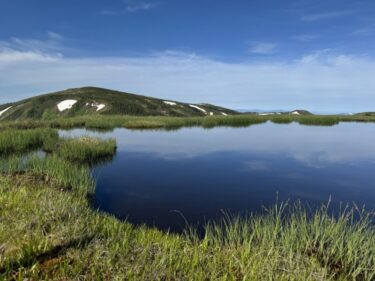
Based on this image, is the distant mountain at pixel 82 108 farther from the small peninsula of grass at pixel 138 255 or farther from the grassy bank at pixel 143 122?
the small peninsula of grass at pixel 138 255

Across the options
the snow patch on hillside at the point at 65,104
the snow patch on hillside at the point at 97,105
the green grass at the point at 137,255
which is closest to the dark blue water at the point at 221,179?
the green grass at the point at 137,255

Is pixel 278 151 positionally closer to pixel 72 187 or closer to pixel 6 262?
pixel 72 187

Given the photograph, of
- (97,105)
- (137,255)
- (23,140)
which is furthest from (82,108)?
(137,255)

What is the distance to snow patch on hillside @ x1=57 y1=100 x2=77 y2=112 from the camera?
3611 inches

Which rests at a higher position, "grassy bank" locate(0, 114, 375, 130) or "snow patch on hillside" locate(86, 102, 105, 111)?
"snow patch on hillside" locate(86, 102, 105, 111)

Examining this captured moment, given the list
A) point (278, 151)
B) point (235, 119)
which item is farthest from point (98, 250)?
point (235, 119)

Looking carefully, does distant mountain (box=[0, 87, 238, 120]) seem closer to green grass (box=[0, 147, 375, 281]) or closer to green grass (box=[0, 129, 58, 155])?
green grass (box=[0, 129, 58, 155])

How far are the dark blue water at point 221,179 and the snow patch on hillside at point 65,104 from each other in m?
65.6

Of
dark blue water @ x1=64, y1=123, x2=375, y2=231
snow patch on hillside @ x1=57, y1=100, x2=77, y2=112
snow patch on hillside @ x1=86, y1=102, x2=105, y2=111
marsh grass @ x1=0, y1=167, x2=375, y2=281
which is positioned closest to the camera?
marsh grass @ x1=0, y1=167, x2=375, y2=281

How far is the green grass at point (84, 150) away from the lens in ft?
76.6

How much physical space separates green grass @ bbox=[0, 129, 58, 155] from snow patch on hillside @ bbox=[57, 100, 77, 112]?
62.8 m

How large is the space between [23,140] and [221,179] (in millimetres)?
17961

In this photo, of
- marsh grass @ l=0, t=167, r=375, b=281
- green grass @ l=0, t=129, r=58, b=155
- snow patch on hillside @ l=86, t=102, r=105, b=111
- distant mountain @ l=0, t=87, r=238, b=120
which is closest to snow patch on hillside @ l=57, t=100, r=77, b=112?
distant mountain @ l=0, t=87, r=238, b=120

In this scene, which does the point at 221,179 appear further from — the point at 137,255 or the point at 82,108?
the point at 82,108
